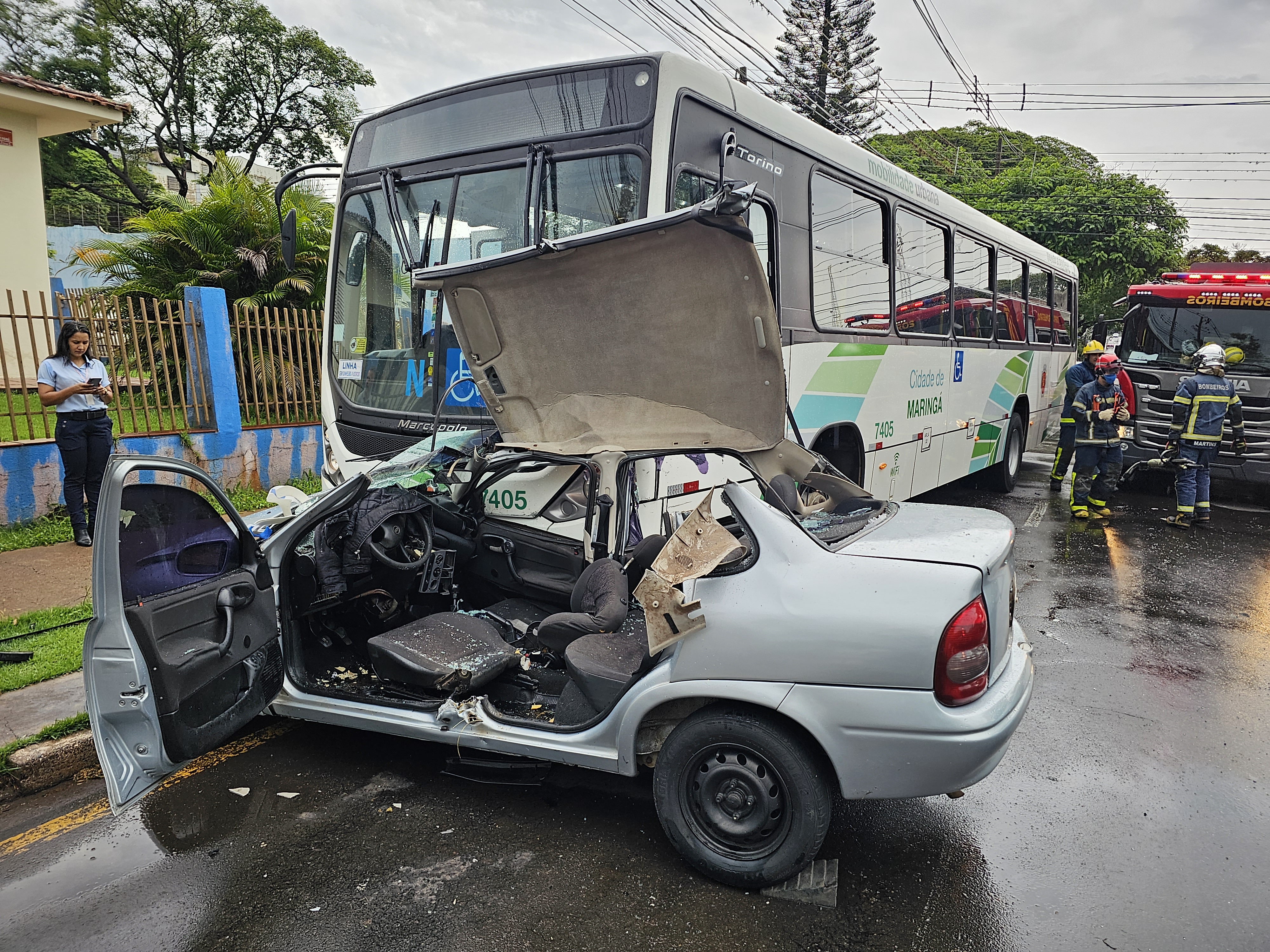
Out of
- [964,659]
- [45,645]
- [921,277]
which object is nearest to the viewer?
[964,659]

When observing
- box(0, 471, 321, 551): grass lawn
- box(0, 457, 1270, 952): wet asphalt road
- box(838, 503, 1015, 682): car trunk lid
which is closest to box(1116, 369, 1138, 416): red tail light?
box(0, 457, 1270, 952): wet asphalt road

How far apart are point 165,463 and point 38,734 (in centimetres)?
176

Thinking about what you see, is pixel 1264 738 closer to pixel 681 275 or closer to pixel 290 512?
pixel 681 275

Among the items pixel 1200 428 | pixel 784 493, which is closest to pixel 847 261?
pixel 784 493

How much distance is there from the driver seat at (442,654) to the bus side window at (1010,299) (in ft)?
27.9

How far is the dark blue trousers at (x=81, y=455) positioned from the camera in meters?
6.68

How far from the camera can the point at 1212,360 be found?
9.17 metres

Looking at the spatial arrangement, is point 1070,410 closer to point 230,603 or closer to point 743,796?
point 743,796

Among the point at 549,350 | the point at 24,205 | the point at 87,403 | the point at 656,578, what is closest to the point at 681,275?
the point at 549,350

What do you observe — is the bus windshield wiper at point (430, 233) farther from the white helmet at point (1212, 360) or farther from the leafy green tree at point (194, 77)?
the leafy green tree at point (194, 77)

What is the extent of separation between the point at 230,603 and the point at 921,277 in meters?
6.73

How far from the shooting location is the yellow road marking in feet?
10.3

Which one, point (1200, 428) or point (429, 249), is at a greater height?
point (429, 249)

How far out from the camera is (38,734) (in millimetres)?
3742
